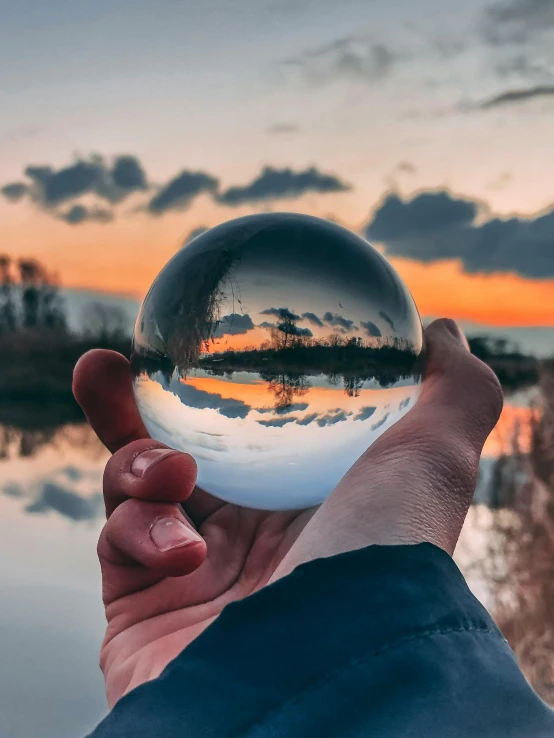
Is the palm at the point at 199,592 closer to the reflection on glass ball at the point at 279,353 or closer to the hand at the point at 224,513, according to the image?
the hand at the point at 224,513

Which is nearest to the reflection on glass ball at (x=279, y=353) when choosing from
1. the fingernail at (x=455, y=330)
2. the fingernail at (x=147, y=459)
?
the fingernail at (x=147, y=459)

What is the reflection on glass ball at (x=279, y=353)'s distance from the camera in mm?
1020

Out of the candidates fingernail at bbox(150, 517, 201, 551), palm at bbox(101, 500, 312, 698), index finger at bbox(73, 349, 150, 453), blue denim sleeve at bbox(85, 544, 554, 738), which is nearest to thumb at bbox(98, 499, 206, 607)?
fingernail at bbox(150, 517, 201, 551)

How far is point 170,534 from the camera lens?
127 cm

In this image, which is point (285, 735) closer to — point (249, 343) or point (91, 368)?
point (249, 343)

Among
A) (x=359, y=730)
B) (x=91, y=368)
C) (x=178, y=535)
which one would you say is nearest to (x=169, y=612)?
(x=178, y=535)

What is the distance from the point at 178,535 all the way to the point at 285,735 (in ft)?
1.82

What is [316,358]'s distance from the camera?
1018 mm

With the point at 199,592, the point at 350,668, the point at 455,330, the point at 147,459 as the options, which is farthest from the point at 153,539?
the point at 455,330

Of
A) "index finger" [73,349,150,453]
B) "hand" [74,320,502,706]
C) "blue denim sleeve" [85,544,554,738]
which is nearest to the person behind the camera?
"blue denim sleeve" [85,544,554,738]

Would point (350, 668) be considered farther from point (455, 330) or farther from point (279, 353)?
point (455, 330)

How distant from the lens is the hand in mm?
1137

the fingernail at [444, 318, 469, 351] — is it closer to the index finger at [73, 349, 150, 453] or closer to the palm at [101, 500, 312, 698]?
the palm at [101, 500, 312, 698]

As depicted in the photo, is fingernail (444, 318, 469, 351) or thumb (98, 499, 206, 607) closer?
thumb (98, 499, 206, 607)
